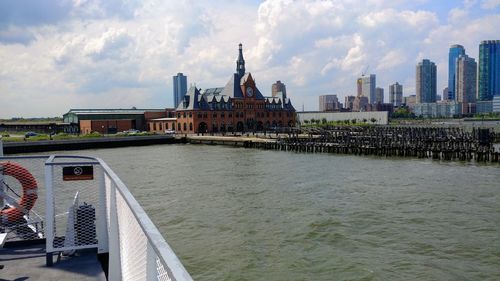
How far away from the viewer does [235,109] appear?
105688 millimetres

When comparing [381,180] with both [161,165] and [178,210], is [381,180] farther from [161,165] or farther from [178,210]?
[161,165]

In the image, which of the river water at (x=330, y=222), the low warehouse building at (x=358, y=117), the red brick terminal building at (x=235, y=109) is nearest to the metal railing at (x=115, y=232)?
the river water at (x=330, y=222)

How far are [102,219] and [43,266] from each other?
151 centimetres

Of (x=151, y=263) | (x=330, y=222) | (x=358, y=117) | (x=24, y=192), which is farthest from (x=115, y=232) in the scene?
(x=358, y=117)

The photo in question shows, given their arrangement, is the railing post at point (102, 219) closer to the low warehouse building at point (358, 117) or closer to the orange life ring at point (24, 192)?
the orange life ring at point (24, 192)

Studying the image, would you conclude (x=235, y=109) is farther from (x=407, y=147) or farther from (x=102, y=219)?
(x=102, y=219)

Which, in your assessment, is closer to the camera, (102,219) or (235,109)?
(102,219)

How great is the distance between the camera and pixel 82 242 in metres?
9.16

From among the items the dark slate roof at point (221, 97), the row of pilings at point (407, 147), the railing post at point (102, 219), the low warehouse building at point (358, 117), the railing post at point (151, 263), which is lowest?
the row of pilings at point (407, 147)

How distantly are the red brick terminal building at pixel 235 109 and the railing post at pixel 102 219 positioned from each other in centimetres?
8991

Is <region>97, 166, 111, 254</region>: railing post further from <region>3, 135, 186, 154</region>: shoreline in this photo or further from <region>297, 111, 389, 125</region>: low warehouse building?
<region>297, 111, 389, 125</region>: low warehouse building

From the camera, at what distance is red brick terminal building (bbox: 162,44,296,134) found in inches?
3927

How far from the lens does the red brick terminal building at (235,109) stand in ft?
327

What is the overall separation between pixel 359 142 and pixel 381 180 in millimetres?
28618
